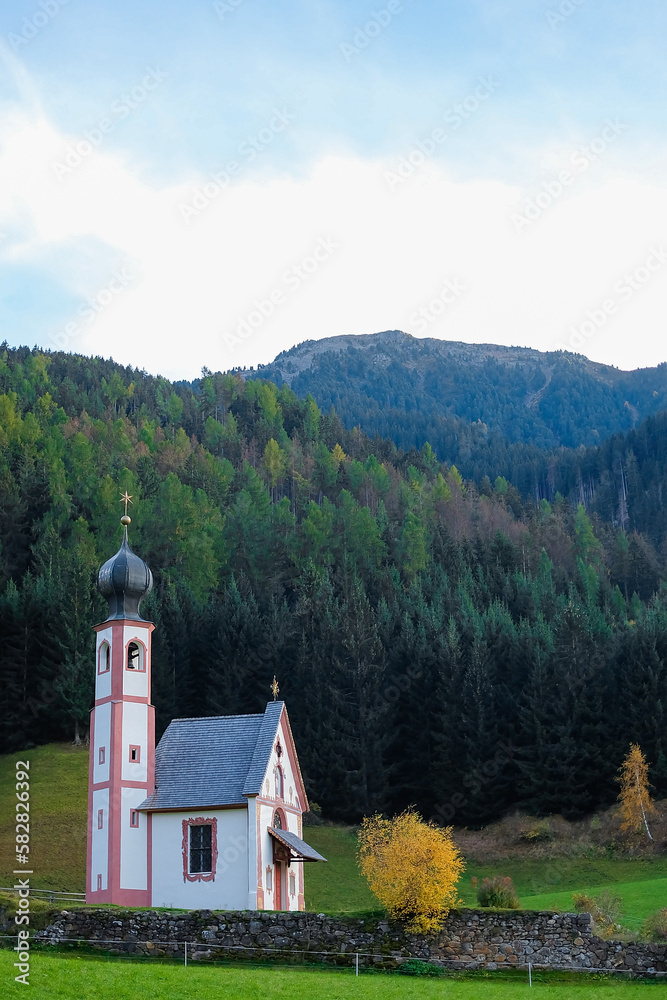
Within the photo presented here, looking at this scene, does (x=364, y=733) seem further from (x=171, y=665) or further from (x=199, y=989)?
(x=199, y=989)

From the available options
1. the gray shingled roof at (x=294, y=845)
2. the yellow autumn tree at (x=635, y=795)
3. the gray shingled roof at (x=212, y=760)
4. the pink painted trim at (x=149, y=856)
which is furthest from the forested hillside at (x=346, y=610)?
the pink painted trim at (x=149, y=856)

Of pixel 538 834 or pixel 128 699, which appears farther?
pixel 538 834

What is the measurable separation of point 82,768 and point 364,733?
15.9 metres

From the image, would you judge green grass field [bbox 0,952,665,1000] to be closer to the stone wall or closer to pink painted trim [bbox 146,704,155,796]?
the stone wall

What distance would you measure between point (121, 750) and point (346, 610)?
109 ft

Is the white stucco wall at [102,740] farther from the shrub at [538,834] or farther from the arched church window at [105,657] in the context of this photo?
the shrub at [538,834]

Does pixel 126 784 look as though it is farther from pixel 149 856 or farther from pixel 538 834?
pixel 538 834

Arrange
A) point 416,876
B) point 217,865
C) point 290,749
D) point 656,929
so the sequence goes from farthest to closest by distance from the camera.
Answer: point 290,749, point 217,865, point 656,929, point 416,876

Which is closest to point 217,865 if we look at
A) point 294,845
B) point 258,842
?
point 258,842

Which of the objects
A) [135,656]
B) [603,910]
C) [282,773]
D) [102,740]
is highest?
[135,656]

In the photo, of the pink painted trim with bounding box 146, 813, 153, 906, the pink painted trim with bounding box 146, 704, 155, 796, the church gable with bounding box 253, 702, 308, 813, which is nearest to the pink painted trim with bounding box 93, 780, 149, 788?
the pink painted trim with bounding box 146, 704, 155, 796

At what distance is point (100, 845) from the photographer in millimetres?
39812

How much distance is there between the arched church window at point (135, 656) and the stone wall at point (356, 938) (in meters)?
15.0

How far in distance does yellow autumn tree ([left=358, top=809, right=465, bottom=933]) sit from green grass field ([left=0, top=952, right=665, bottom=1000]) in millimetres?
1814
